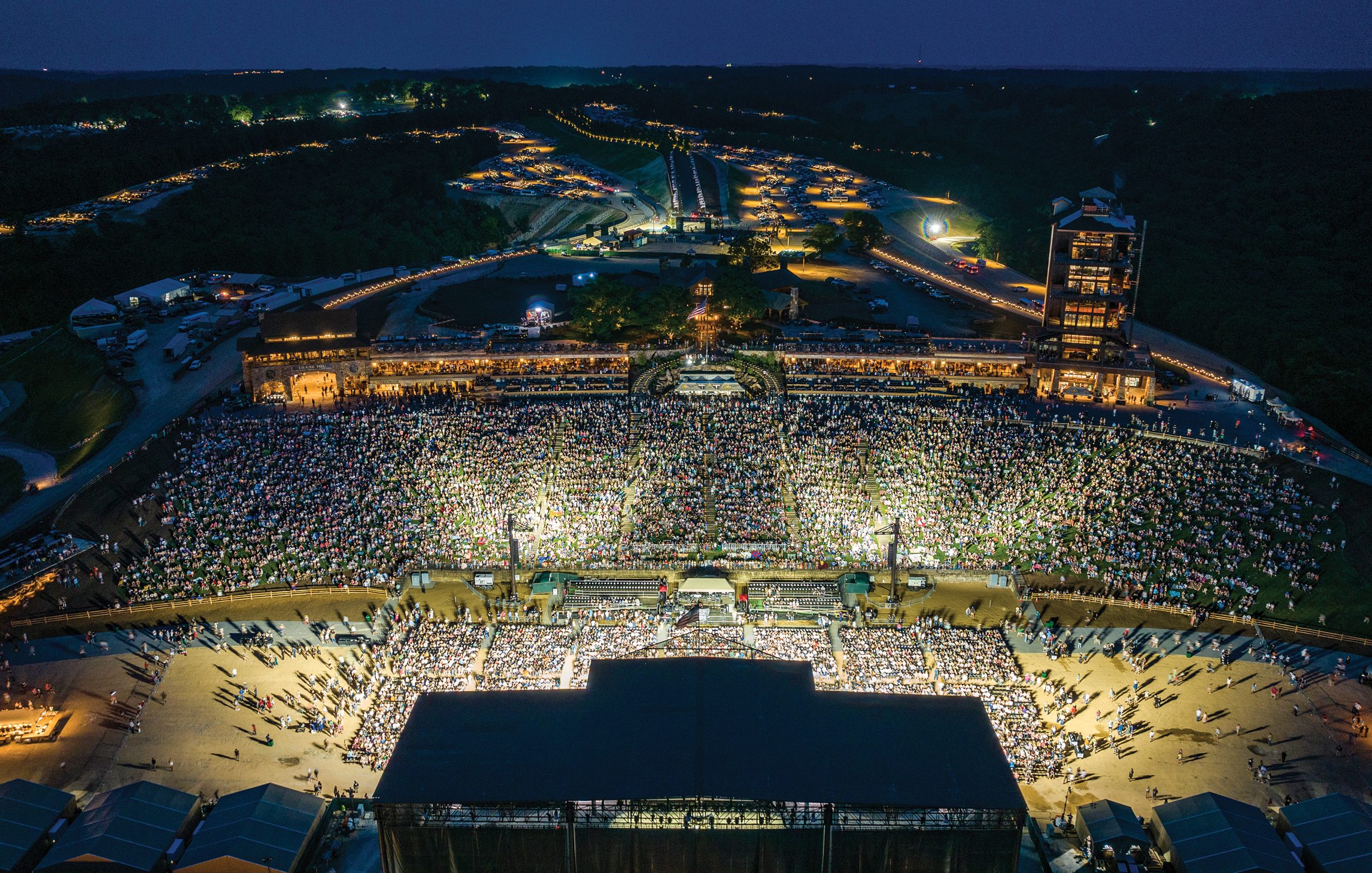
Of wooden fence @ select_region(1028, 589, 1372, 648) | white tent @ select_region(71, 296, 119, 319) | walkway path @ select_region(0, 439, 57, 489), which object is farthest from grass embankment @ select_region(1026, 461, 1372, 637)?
white tent @ select_region(71, 296, 119, 319)

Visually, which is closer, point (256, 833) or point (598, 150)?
point (256, 833)

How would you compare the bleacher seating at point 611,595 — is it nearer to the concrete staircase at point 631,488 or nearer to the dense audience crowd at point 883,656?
the concrete staircase at point 631,488

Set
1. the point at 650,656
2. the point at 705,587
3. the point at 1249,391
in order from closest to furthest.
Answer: the point at 650,656, the point at 705,587, the point at 1249,391

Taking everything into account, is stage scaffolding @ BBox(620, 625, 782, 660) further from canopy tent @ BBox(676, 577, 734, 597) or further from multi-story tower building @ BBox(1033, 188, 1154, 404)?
multi-story tower building @ BBox(1033, 188, 1154, 404)

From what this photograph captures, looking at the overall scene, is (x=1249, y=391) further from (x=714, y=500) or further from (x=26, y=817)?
(x=26, y=817)

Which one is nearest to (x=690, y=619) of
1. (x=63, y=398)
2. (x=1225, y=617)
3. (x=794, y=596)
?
(x=794, y=596)

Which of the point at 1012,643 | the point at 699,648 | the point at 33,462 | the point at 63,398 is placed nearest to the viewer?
the point at 699,648

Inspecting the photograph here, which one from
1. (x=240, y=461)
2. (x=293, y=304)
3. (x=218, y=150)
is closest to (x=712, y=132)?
(x=218, y=150)
